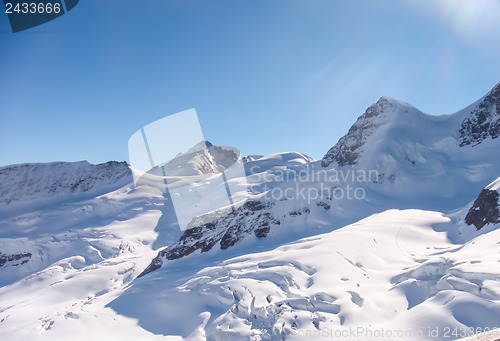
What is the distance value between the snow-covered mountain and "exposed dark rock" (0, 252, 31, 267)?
30 centimetres

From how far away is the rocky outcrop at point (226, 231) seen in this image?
137ft

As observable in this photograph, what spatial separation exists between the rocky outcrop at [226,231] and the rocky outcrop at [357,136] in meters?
29.0

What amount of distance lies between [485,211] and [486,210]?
22cm

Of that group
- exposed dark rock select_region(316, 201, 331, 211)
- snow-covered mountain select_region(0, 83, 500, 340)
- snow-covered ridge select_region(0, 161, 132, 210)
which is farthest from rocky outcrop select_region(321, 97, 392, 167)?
snow-covered ridge select_region(0, 161, 132, 210)

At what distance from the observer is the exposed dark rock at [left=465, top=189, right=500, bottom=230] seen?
88.9ft

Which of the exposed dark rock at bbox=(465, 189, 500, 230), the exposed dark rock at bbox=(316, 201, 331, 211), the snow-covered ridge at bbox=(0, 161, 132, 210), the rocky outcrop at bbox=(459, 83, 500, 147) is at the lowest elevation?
the exposed dark rock at bbox=(465, 189, 500, 230)

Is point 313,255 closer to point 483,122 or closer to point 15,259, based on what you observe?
point 483,122

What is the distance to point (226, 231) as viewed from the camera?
43.1 metres

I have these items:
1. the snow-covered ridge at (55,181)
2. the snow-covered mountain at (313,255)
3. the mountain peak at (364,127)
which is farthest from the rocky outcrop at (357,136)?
the snow-covered ridge at (55,181)

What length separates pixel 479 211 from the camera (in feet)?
100.0

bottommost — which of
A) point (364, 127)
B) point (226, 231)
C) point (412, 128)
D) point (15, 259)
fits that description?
point (226, 231)

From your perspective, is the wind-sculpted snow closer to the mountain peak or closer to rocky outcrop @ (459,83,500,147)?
the mountain peak

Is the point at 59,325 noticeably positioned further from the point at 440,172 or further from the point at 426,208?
the point at 440,172

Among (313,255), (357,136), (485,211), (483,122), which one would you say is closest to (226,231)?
(313,255)
